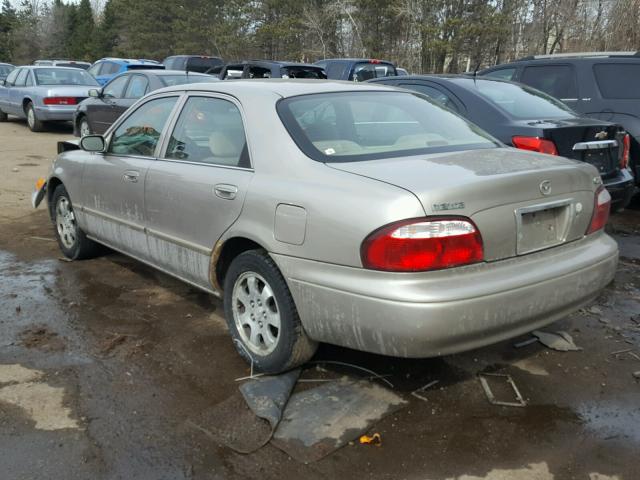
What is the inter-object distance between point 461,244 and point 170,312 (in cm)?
243

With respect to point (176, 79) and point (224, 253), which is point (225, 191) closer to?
point (224, 253)

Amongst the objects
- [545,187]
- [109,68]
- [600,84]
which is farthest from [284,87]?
[109,68]

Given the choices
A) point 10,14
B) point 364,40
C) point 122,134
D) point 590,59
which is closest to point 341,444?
point 122,134

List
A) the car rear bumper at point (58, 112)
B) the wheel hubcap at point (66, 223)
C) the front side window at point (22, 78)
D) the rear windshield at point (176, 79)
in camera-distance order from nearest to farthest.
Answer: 1. the wheel hubcap at point (66, 223)
2. the rear windshield at point (176, 79)
3. the car rear bumper at point (58, 112)
4. the front side window at point (22, 78)

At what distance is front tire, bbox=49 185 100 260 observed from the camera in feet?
18.1

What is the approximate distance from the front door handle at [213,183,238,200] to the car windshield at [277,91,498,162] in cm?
45

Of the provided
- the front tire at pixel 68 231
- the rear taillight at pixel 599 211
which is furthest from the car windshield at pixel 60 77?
the rear taillight at pixel 599 211

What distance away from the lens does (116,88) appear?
37.7ft

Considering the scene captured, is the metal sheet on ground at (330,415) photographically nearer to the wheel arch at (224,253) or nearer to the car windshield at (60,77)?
the wheel arch at (224,253)

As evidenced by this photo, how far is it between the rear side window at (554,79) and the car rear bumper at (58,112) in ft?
35.5

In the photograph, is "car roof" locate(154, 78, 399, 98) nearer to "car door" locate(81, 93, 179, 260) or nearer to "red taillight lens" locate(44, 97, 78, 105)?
"car door" locate(81, 93, 179, 260)

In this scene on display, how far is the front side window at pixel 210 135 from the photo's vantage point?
368cm

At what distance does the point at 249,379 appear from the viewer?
346 cm

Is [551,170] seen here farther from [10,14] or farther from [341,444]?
[10,14]
